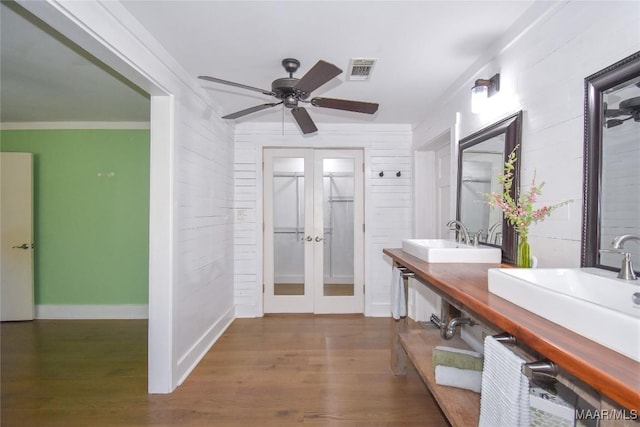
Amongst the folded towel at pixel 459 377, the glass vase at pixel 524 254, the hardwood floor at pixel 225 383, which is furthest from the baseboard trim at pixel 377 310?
the glass vase at pixel 524 254

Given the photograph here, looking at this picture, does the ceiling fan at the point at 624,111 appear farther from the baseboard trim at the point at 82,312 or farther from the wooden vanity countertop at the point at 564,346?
the baseboard trim at the point at 82,312

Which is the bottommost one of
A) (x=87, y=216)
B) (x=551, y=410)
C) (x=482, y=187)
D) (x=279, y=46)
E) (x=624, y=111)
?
(x=551, y=410)

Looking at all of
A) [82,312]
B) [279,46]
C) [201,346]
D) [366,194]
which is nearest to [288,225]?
[366,194]

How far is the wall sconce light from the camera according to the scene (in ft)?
6.47

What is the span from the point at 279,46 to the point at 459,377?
2329 millimetres

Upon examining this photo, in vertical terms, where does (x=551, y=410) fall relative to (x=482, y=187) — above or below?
below

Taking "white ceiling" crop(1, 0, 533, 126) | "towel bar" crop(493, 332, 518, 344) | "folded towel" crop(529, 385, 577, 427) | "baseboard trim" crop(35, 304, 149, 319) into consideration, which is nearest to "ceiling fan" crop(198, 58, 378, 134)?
"white ceiling" crop(1, 0, 533, 126)

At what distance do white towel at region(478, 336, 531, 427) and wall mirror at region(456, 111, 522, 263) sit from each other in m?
0.95

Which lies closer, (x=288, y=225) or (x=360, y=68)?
(x=360, y=68)

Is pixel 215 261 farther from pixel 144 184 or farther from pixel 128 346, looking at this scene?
pixel 144 184

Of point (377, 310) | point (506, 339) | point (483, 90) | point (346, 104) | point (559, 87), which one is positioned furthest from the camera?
point (377, 310)

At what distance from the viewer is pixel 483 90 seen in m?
2.00

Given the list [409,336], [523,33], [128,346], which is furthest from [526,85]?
[128,346]

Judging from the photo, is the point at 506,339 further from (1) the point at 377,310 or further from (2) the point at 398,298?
(1) the point at 377,310
